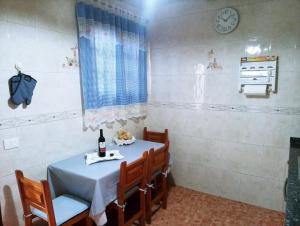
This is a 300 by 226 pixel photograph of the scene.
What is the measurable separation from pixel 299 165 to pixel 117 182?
1421mm

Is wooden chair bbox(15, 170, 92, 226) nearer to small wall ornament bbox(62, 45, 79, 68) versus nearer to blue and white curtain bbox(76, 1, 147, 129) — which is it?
blue and white curtain bbox(76, 1, 147, 129)

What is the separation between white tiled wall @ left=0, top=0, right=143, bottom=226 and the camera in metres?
1.73

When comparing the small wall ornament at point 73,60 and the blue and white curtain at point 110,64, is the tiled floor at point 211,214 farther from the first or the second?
the small wall ornament at point 73,60

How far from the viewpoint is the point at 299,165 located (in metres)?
1.67

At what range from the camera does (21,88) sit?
1.76m

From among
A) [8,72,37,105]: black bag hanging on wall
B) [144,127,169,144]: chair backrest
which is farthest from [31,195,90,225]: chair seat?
[144,127,169,144]: chair backrest

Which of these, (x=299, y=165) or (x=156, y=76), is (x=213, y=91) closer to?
(x=156, y=76)

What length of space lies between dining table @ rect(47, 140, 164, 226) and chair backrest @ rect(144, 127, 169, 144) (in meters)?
0.82

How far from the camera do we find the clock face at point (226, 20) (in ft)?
8.08

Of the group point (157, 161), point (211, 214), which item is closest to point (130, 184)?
point (157, 161)

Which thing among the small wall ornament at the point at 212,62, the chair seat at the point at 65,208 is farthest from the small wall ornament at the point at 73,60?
the small wall ornament at the point at 212,62

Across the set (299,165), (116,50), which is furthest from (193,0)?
(299,165)

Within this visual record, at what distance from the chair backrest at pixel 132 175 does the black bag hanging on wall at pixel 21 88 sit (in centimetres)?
94

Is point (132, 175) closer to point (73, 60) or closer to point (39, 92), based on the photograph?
point (39, 92)
